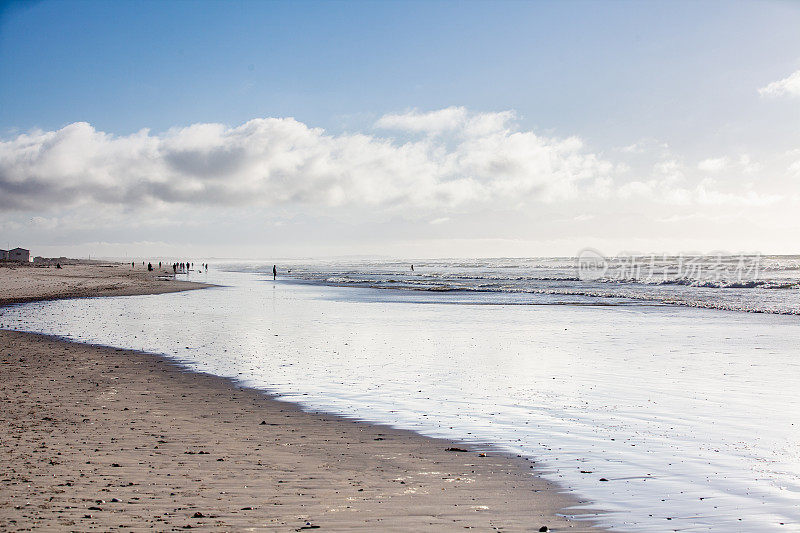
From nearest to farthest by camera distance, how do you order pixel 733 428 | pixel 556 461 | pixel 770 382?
pixel 556 461, pixel 733 428, pixel 770 382

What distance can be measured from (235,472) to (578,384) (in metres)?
8.47

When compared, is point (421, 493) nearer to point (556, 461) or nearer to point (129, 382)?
point (556, 461)

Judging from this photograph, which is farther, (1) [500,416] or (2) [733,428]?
(1) [500,416]

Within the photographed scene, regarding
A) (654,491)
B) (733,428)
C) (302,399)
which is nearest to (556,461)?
(654,491)

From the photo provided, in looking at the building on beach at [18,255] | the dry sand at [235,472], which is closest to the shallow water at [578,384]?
the dry sand at [235,472]

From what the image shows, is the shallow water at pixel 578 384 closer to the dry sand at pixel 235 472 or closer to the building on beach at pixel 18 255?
the dry sand at pixel 235 472

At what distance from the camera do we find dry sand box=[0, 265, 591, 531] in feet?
19.8

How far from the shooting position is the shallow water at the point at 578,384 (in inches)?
284

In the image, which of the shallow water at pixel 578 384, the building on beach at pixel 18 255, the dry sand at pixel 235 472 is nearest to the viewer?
the dry sand at pixel 235 472

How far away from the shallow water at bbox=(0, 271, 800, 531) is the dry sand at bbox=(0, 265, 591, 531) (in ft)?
3.01

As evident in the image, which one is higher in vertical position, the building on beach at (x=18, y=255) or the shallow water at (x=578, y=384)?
the building on beach at (x=18, y=255)

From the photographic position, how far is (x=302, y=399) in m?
12.2

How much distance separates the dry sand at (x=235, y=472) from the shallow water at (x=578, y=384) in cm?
92

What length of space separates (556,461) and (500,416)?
251 cm
